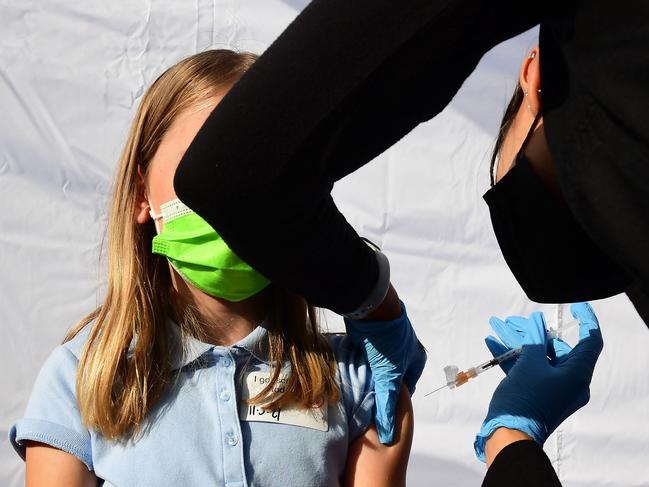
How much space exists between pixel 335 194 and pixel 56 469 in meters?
1.00

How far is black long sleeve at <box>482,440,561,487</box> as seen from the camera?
1.03m

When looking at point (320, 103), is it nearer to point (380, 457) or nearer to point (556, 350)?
point (380, 457)

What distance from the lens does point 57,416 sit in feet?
4.09

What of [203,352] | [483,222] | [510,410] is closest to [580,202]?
[510,410]

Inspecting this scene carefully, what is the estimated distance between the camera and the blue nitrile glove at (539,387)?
1276 millimetres

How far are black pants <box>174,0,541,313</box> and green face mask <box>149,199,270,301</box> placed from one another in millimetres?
432

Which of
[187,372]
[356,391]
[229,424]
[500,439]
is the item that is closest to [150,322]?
[187,372]

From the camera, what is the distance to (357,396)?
136cm

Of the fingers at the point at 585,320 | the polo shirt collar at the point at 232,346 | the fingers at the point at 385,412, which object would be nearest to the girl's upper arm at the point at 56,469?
the polo shirt collar at the point at 232,346

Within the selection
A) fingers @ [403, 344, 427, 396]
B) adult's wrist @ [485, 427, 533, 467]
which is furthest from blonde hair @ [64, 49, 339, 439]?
adult's wrist @ [485, 427, 533, 467]

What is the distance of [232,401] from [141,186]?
0.37 metres

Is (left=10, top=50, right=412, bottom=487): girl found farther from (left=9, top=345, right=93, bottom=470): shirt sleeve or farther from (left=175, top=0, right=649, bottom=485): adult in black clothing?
(left=175, top=0, right=649, bottom=485): adult in black clothing

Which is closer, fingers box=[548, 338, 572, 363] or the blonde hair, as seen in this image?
the blonde hair

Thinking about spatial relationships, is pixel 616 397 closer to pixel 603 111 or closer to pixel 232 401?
pixel 232 401
